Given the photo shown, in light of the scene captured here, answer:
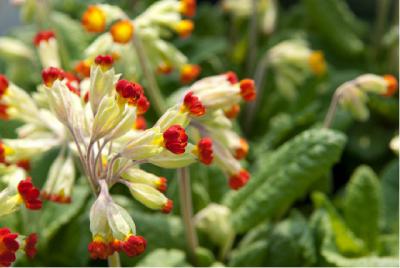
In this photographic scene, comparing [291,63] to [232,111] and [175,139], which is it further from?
[175,139]

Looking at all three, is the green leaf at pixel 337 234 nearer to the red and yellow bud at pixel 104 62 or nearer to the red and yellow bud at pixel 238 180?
the red and yellow bud at pixel 238 180

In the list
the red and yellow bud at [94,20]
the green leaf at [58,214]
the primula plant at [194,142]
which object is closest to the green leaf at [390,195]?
the primula plant at [194,142]

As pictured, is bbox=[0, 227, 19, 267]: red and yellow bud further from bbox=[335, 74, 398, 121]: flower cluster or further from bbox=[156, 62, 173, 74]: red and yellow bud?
bbox=[335, 74, 398, 121]: flower cluster

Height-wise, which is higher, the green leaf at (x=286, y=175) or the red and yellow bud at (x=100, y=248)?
the red and yellow bud at (x=100, y=248)

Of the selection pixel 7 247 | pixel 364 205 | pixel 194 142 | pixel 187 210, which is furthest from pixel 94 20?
pixel 364 205

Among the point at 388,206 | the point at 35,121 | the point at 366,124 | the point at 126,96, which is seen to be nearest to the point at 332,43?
the point at 366,124

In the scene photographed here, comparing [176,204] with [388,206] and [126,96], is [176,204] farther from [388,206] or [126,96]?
[126,96]
